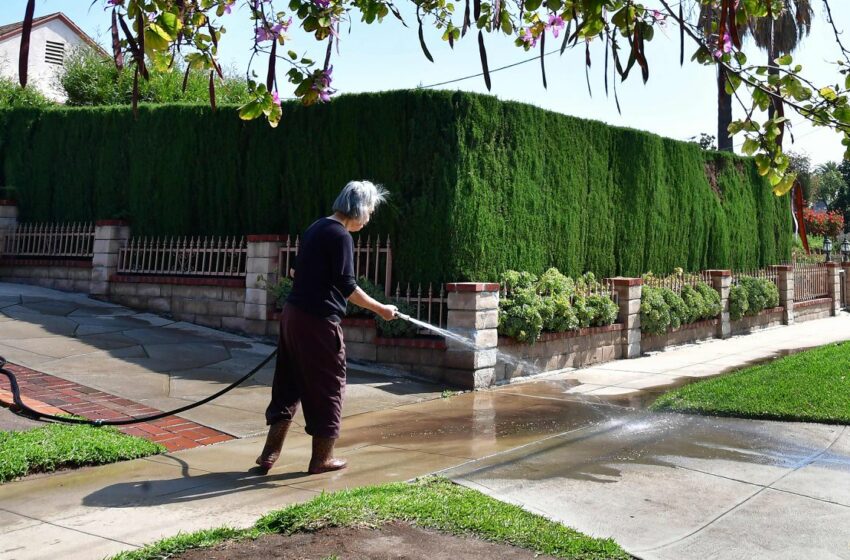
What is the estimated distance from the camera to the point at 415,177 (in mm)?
9938

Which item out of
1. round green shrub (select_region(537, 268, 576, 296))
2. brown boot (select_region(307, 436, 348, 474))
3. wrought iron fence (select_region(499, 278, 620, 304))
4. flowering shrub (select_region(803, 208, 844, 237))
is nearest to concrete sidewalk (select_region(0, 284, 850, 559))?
brown boot (select_region(307, 436, 348, 474))

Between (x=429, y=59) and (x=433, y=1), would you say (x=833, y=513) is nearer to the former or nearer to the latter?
(x=429, y=59)

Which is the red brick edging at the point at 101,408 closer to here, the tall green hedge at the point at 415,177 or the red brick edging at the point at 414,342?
the red brick edging at the point at 414,342

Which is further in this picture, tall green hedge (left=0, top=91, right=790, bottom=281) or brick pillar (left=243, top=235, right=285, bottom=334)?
brick pillar (left=243, top=235, right=285, bottom=334)

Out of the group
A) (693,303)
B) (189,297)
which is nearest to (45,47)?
(189,297)

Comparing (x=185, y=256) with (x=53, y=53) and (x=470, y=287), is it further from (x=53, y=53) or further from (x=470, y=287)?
(x=53, y=53)

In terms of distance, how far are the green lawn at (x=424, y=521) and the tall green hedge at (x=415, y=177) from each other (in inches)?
226

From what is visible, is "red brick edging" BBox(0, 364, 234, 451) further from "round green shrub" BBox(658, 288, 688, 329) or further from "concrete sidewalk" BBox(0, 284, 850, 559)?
"round green shrub" BBox(658, 288, 688, 329)

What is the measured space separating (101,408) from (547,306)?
5.60m

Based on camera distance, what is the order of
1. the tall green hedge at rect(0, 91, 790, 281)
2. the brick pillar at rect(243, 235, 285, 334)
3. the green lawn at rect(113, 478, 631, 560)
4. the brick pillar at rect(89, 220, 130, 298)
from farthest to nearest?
the brick pillar at rect(89, 220, 130, 298)
the brick pillar at rect(243, 235, 285, 334)
the tall green hedge at rect(0, 91, 790, 281)
the green lawn at rect(113, 478, 631, 560)

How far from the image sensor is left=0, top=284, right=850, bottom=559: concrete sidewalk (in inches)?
151

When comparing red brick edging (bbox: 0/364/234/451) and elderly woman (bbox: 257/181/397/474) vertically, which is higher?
elderly woman (bbox: 257/181/397/474)

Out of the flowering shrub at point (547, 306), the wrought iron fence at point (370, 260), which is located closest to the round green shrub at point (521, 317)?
the flowering shrub at point (547, 306)

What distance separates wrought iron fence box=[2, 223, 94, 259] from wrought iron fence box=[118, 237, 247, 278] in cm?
108
